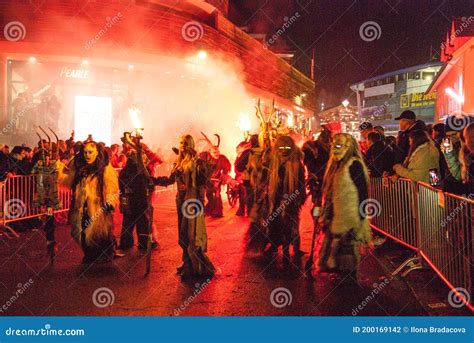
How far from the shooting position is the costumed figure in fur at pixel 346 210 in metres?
5.79

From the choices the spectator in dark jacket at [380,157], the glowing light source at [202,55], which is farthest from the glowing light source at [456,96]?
the spectator in dark jacket at [380,157]

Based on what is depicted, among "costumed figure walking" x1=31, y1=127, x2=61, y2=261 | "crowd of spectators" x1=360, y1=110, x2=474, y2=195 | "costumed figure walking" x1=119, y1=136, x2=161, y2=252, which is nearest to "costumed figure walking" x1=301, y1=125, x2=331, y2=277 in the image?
"crowd of spectators" x1=360, y1=110, x2=474, y2=195

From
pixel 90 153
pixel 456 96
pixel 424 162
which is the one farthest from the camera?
pixel 456 96

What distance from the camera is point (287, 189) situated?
698 centimetres

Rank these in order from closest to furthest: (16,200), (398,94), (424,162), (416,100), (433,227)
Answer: (433,227), (424,162), (16,200), (416,100), (398,94)

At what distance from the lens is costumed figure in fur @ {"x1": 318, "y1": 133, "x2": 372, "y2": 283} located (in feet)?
19.0

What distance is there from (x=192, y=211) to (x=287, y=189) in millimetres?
1481

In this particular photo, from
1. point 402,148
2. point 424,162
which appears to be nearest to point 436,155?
point 424,162

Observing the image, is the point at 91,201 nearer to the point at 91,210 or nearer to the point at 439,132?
the point at 91,210

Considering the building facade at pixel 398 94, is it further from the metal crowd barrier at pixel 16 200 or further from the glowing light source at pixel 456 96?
the metal crowd barrier at pixel 16 200

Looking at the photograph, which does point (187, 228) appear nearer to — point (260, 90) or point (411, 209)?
point (411, 209)

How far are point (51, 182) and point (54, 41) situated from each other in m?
10.3

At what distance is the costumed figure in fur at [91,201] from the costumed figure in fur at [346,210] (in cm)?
352

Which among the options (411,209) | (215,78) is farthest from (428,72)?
(411,209)
